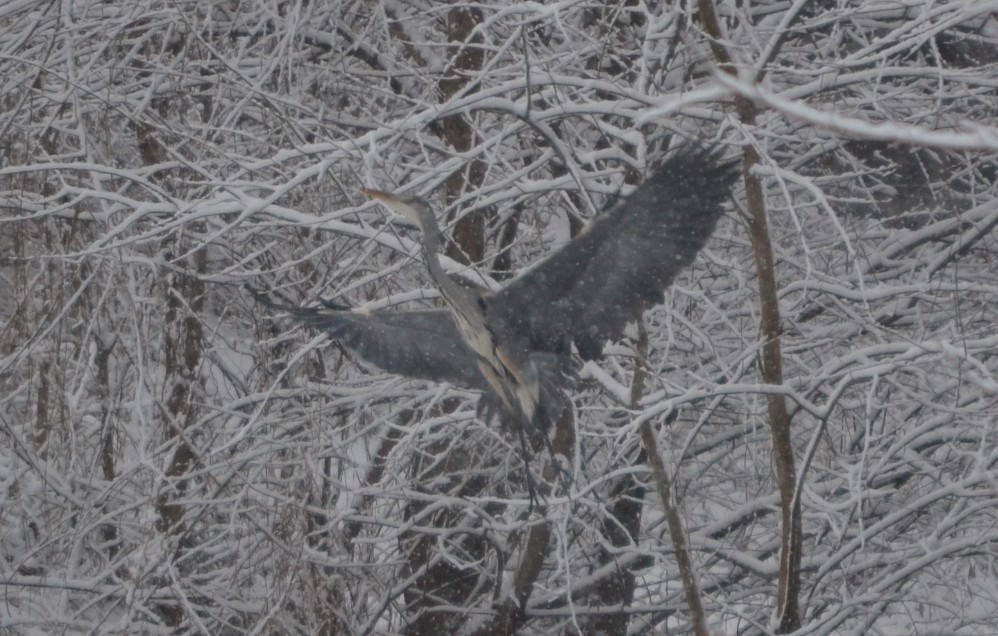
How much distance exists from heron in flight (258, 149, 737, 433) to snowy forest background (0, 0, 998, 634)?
1.08ft

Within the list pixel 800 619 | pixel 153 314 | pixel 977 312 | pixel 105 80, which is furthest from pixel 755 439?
pixel 105 80

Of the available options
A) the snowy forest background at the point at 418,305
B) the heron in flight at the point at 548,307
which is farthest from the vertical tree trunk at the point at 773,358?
the snowy forest background at the point at 418,305

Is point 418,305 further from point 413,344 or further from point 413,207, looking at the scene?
point 413,207

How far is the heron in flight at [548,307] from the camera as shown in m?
3.47

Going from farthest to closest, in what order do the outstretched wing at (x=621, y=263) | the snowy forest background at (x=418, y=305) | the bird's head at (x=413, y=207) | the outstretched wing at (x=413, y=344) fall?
1. the snowy forest background at (x=418, y=305)
2. the outstretched wing at (x=413, y=344)
3. the bird's head at (x=413, y=207)
4. the outstretched wing at (x=621, y=263)

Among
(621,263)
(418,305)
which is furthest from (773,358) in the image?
(418,305)

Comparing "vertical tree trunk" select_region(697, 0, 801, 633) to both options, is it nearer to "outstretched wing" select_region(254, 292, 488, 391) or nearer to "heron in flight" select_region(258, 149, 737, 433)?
"heron in flight" select_region(258, 149, 737, 433)

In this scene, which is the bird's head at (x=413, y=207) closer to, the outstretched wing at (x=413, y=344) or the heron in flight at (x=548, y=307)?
the heron in flight at (x=548, y=307)

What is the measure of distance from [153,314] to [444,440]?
5.05ft

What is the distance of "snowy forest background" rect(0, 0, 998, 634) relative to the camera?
471cm

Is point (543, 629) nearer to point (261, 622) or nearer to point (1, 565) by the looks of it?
point (261, 622)

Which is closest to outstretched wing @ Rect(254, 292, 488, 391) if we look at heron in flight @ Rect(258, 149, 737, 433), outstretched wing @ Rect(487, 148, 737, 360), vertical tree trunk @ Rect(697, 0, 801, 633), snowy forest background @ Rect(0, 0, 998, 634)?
heron in flight @ Rect(258, 149, 737, 433)

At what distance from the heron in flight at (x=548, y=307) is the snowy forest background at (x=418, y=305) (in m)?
0.33

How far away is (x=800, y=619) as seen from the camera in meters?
4.09
